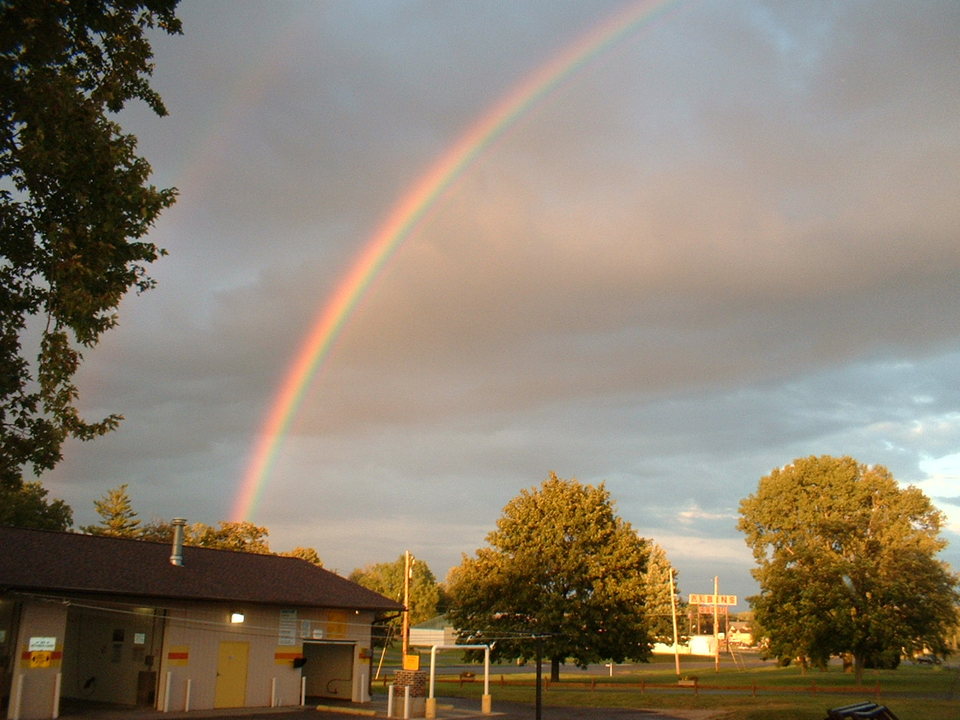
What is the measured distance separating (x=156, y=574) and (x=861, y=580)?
3476 centimetres

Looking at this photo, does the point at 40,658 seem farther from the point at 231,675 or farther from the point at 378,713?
the point at 378,713

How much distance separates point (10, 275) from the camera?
49.3 ft

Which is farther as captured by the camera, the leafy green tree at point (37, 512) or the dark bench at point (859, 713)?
the leafy green tree at point (37, 512)

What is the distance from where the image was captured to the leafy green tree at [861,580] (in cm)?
4359

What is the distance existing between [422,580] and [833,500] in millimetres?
68862

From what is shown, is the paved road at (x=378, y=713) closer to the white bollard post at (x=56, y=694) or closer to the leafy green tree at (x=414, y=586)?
the white bollard post at (x=56, y=694)

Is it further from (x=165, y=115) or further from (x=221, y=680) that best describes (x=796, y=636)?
(x=165, y=115)

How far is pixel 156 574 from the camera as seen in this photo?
2978 cm

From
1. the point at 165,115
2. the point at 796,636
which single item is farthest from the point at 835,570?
the point at 165,115

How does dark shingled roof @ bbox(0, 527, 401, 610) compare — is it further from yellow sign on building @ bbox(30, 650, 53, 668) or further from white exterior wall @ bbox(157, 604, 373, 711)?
yellow sign on building @ bbox(30, 650, 53, 668)

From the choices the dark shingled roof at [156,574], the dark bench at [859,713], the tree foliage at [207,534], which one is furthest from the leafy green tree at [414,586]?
the dark bench at [859,713]

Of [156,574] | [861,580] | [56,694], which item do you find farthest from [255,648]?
[861,580]

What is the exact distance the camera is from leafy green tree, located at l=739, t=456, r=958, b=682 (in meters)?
43.6

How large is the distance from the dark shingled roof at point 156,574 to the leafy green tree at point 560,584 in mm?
11300
